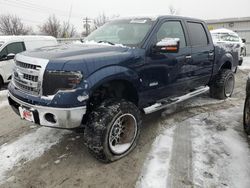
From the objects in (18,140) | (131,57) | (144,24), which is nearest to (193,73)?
(144,24)

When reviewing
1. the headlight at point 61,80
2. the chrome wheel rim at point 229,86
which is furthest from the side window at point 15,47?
the chrome wheel rim at point 229,86

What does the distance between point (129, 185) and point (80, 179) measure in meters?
0.61

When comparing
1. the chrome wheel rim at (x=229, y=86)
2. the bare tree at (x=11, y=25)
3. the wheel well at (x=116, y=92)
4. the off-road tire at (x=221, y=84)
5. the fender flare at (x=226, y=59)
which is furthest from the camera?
the bare tree at (x=11, y=25)

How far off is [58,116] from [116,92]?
108 centimetres

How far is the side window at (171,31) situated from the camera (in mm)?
4055

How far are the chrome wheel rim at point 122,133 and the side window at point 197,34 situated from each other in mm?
2243

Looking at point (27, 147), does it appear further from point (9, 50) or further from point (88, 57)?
point (9, 50)

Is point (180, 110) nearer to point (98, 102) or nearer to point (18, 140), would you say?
point (98, 102)

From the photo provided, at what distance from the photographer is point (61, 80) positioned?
2.81 m

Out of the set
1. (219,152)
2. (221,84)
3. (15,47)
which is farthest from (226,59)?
(15,47)

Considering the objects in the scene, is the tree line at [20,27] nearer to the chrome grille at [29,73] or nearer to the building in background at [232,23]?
the building in background at [232,23]

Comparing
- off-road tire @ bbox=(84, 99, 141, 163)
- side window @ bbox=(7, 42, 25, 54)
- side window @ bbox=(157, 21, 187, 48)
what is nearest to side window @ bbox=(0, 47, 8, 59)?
side window @ bbox=(7, 42, 25, 54)

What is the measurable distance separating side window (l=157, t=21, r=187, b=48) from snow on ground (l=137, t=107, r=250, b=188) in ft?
5.25

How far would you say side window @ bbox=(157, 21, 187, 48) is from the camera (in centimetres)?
405
